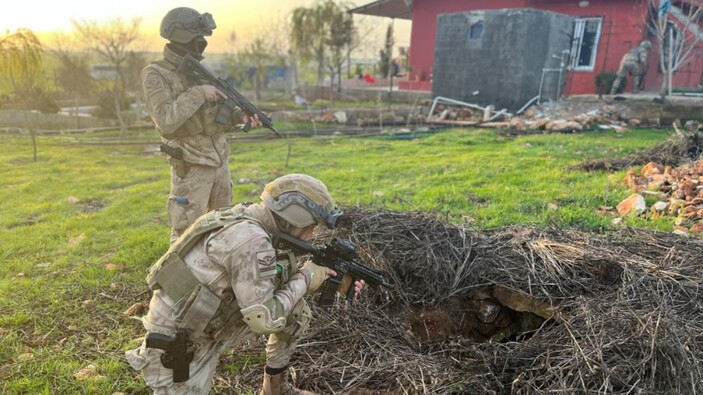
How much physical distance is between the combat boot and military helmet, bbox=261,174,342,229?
97cm

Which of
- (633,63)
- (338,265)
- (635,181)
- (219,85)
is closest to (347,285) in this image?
(338,265)

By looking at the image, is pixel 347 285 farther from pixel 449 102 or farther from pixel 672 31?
pixel 672 31

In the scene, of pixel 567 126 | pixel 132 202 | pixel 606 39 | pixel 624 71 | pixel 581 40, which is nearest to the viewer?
pixel 132 202

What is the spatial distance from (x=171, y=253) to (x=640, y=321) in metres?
2.50

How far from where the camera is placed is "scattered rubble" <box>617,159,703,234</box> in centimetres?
505

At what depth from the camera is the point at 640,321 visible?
8.50ft

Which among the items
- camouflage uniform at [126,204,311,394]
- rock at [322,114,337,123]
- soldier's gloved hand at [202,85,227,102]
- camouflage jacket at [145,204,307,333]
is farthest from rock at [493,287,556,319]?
rock at [322,114,337,123]

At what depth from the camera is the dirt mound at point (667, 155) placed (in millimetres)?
7070

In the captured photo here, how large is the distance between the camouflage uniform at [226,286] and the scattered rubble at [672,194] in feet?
14.1

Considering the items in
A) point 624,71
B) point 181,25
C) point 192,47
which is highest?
point 624,71

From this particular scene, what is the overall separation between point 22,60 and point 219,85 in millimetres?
9845

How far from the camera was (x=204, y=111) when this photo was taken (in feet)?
12.8

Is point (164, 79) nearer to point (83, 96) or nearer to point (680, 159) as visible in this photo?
point (680, 159)

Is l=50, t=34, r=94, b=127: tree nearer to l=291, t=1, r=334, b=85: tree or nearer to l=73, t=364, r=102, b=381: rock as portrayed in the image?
l=291, t=1, r=334, b=85: tree
